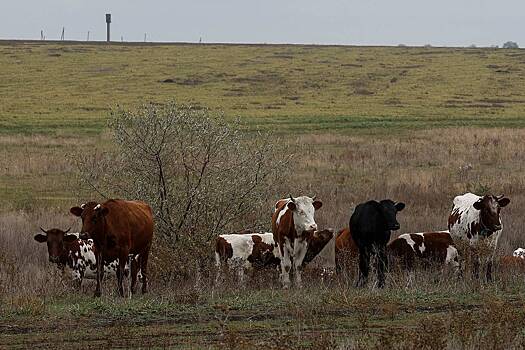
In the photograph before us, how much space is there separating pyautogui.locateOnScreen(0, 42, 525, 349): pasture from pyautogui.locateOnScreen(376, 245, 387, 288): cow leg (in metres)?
0.31

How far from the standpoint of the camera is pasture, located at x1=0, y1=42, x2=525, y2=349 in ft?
39.5

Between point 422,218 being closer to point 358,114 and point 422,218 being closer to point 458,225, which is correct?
point 458,225

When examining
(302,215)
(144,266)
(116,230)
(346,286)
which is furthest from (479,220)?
(116,230)

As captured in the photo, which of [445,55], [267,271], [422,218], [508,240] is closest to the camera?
[267,271]

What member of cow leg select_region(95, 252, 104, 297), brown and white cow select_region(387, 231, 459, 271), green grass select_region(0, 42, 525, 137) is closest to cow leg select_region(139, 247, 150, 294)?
cow leg select_region(95, 252, 104, 297)

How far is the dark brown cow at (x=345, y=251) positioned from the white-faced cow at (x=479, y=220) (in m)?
1.95

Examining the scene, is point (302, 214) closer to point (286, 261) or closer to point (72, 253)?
point (286, 261)

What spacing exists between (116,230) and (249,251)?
3246mm

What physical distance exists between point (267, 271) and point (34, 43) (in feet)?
310

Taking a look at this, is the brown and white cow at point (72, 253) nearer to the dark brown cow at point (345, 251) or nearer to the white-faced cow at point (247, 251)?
the white-faced cow at point (247, 251)

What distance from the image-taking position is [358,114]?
197 ft

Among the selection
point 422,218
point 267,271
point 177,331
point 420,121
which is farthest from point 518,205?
point 420,121

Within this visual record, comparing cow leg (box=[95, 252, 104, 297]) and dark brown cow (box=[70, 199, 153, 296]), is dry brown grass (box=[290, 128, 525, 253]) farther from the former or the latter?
cow leg (box=[95, 252, 104, 297])

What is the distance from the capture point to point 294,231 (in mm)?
18297
